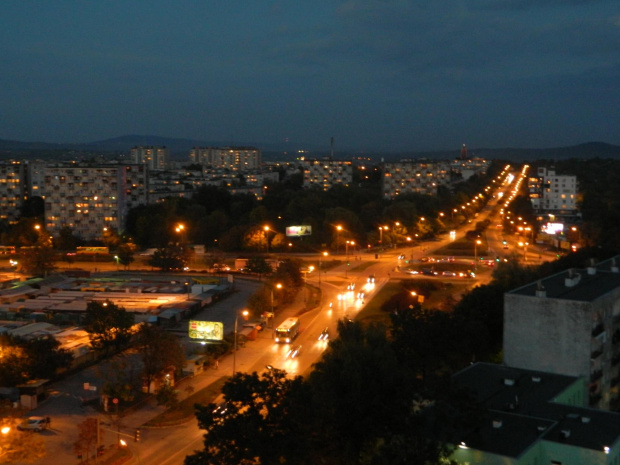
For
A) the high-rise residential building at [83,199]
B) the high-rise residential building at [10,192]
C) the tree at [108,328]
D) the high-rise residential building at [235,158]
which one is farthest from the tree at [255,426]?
the high-rise residential building at [235,158]

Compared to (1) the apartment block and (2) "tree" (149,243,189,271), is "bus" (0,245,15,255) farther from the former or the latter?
(1) the apartment block

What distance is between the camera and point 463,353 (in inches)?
423

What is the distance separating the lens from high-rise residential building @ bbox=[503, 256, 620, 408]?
9.55 m

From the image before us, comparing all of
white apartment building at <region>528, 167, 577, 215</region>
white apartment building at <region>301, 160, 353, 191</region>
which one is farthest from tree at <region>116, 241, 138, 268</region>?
white apartment building at <region>301, 160, 353, 191</region>

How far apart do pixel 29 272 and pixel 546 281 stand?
1663 cm

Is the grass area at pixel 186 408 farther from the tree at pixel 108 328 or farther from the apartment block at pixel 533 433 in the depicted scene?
the apartment block at pixel 533 433

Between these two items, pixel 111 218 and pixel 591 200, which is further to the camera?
pixel 591 200

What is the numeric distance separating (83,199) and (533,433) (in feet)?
90.8

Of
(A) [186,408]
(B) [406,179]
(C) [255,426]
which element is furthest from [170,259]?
(B) [406,179]

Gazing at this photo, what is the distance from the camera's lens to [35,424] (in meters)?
9.43

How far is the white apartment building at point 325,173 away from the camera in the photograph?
171ft

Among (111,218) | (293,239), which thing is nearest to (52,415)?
(293,239)

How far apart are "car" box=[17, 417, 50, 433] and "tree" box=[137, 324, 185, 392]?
5.88 feet

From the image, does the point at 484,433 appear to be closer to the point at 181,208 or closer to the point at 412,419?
the point at 412,419
